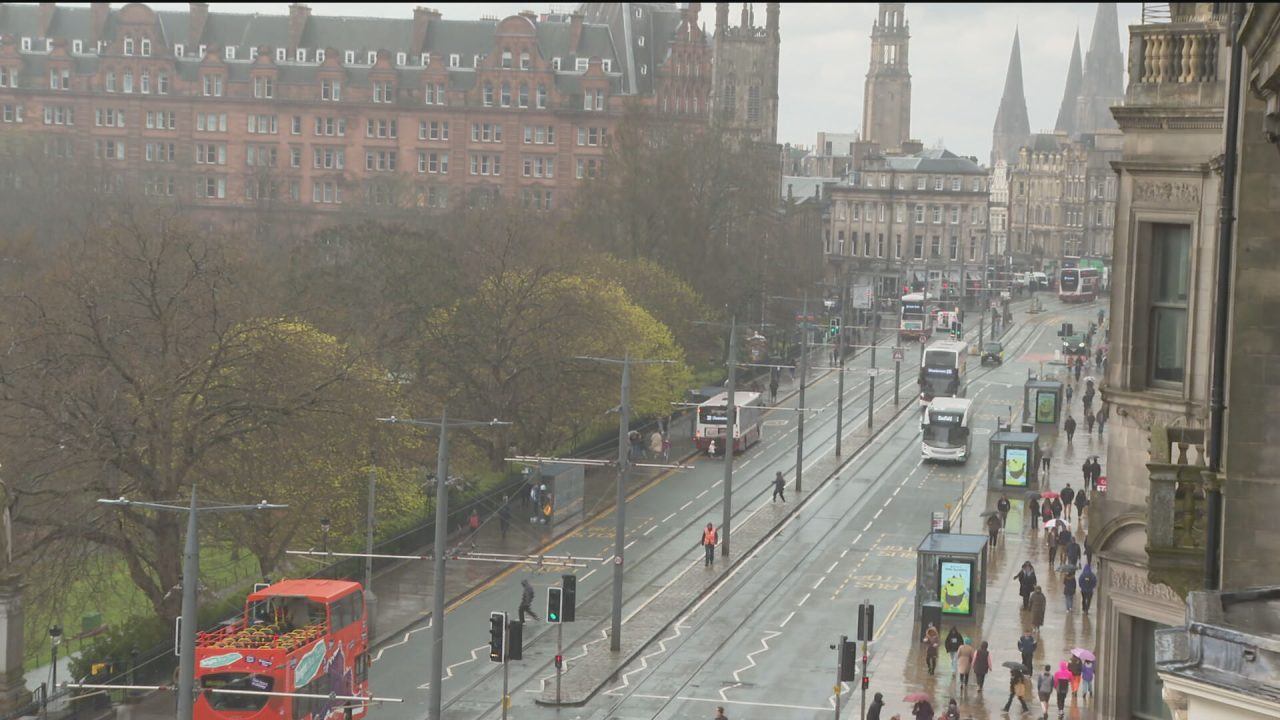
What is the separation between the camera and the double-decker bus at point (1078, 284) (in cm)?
18025

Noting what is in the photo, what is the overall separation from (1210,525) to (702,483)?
211 feet

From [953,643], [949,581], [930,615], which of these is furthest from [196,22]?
[953,643]

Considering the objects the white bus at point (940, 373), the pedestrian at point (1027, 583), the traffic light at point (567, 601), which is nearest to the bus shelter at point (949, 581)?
the pedestrian at point (1027, 583)

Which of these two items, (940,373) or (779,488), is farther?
(940,373)

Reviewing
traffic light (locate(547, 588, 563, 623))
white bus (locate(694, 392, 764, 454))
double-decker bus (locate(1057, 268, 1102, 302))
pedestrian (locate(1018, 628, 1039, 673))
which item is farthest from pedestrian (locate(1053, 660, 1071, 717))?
double-decker bus (locate(1057, 268, 1102, 302))

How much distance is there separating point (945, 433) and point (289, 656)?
54222 mm

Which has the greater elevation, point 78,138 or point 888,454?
point 78,138

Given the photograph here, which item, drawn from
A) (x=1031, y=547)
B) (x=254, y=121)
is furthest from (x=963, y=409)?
(x=254, y=121)

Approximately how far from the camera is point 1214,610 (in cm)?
1164

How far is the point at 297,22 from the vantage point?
163 meters

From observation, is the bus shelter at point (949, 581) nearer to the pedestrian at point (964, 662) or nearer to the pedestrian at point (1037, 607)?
the pedestrian at point (1037, 607)

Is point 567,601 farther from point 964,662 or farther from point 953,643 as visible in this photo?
point 953,643

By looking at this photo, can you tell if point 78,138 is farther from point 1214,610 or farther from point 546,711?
point 1214,610

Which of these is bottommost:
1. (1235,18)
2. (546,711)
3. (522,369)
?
(546,711)
